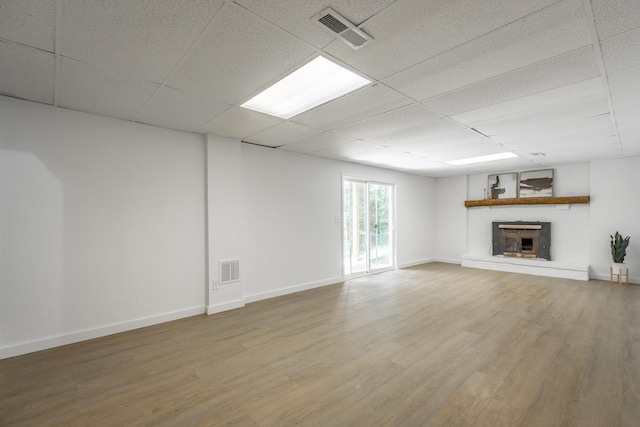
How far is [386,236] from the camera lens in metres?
7.14

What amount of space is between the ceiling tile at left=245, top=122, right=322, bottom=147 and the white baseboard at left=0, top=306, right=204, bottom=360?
8.53 ft

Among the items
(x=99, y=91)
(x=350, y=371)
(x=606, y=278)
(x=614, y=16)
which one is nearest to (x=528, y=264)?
(x=606, y=278)

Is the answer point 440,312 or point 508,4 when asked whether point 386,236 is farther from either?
point 508,4

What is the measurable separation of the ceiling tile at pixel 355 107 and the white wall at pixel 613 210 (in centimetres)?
584

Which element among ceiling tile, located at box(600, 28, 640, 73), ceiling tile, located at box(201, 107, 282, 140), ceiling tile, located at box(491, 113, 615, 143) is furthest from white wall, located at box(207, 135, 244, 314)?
ceiling tile, located at box(600, 28, 640, 73)

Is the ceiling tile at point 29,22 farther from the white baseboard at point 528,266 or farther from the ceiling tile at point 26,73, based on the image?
the white baseboard at point 528,266

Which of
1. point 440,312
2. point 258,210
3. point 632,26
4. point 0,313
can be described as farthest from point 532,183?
point 0,313

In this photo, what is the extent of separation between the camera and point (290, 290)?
16.4 feet

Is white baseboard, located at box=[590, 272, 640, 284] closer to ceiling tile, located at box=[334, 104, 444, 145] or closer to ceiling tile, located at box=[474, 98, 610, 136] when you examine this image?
ceiling tile, located at box=[474, 98, 610, 136]

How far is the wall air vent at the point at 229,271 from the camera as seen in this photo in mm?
4070

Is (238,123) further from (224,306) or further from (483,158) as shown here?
(483,158)

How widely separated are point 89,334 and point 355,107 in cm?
387

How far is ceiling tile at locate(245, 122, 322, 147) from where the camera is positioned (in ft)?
12.0

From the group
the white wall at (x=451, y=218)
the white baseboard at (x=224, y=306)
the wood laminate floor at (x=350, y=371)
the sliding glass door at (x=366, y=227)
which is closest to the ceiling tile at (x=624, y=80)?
the wood laminate floor at (x=350, y=371)
